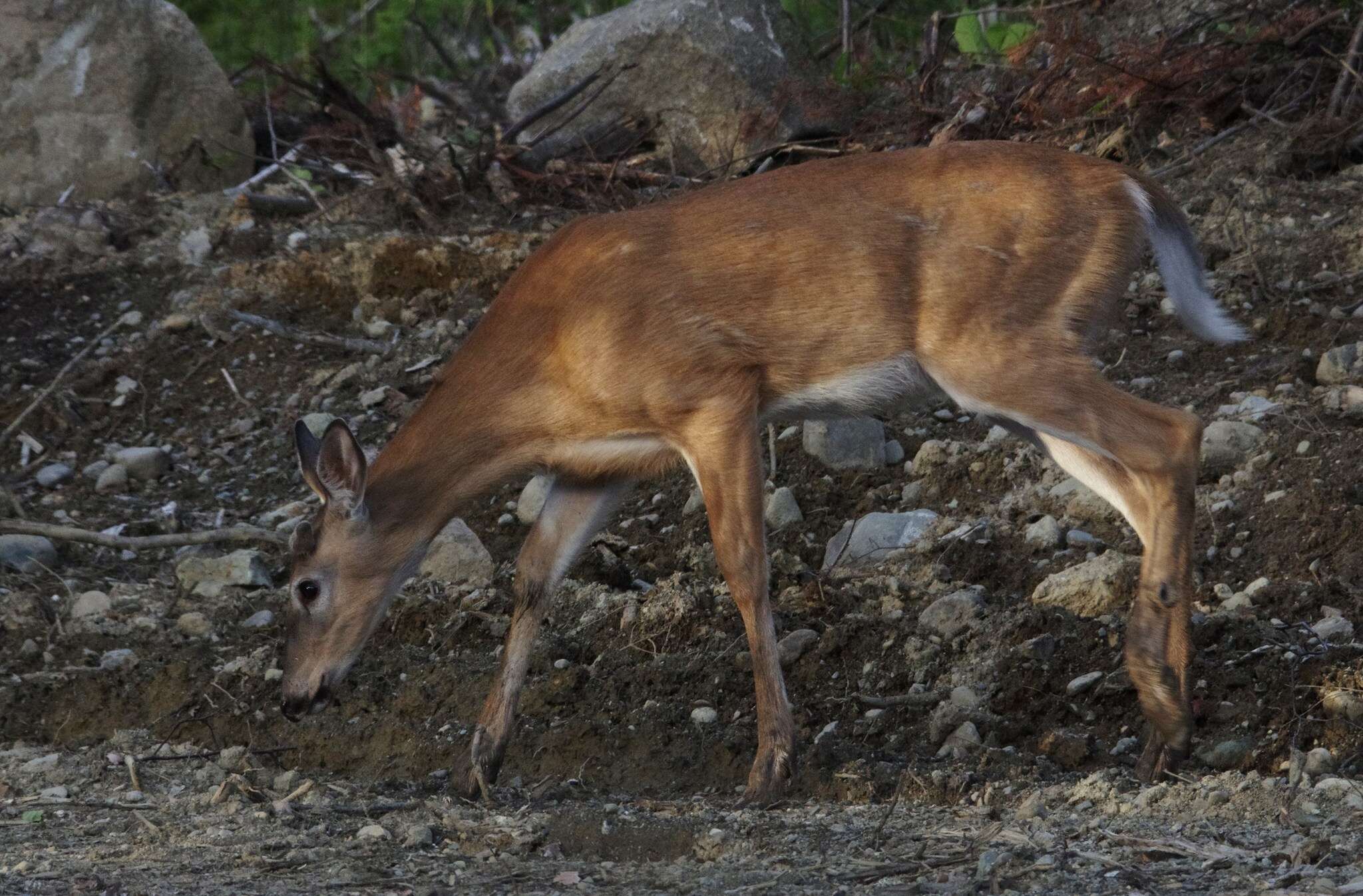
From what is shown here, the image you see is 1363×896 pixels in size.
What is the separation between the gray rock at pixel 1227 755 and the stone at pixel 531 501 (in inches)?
126

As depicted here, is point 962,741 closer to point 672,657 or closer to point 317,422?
point 672,657

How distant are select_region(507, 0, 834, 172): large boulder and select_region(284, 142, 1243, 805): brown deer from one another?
13.1 feet

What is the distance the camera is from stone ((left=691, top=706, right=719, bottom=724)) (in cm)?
594

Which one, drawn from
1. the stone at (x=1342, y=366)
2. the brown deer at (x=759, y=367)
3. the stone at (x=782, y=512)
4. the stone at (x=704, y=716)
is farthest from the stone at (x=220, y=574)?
the stone at (x=1342, y=366)

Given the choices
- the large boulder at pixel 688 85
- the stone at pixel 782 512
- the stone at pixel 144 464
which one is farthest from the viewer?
the large boulder at pixel 688 85

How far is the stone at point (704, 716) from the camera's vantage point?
5.94 meters

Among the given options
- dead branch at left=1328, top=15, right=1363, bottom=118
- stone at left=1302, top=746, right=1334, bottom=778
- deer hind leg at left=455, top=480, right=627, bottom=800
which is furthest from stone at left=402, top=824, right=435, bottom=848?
dead branch at left=1328, top=15, right=1363, bottom=118

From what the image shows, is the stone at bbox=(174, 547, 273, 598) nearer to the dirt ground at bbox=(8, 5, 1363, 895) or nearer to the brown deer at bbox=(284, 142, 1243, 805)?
the dirt ground at bbox=(8, 5, 1363, 895)

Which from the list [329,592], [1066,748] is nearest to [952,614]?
[1066,748]

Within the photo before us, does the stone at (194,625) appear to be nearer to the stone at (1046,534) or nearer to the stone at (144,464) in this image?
the stone at (144,464)

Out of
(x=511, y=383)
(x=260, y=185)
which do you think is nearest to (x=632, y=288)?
(x=511, y=383)

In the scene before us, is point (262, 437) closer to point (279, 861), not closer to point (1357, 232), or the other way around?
point (279, 861)

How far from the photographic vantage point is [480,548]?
717cm

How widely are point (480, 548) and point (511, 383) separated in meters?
1.44
